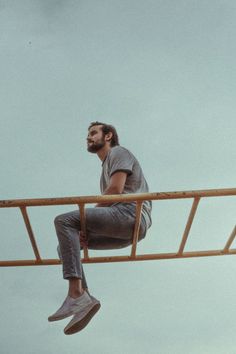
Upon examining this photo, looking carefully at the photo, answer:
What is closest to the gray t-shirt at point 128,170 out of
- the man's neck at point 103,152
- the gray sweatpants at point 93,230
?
the gray sweatpants at point 93,230

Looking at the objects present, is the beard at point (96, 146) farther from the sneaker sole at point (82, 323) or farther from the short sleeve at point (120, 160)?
the sneaker sole at point (82, 323)

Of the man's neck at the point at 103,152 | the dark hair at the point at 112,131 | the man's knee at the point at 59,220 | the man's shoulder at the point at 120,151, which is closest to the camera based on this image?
the man's knee at the point at 59,220

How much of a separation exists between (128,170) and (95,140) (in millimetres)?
710

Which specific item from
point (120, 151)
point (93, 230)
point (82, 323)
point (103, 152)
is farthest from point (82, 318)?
point (103, 152)

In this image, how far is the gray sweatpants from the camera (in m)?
3.83

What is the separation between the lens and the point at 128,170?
14.0ft

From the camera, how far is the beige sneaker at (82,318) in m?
3.60

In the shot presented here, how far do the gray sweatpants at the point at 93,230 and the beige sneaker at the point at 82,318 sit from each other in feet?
0.82

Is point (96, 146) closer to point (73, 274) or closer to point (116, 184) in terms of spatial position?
point (116, 184)

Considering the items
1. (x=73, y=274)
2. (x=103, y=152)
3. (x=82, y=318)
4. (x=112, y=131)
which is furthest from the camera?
(x=112, y=131)

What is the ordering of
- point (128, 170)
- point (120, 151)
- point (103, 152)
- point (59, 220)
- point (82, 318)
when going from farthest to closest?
point (103, 152)
point (120, 151)
point (128, 170)
point (59, 220)
point (82, 318)

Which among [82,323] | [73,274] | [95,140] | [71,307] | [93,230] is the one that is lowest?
[82,323]

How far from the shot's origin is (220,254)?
15.3 feet

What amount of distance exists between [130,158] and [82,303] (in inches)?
54.9
